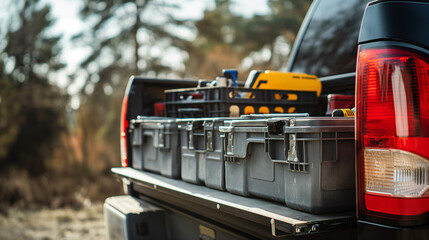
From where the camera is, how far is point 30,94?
17.5 m

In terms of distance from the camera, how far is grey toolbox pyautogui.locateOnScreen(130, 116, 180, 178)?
3061mm

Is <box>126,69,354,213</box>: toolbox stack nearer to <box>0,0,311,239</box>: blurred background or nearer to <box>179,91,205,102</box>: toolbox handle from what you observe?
<box>179,91,205,102</box>: toolbox handle

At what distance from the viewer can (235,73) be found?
351 cm

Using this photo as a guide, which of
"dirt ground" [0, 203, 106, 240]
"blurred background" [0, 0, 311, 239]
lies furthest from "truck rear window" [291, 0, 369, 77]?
"blurred background" [0, 0, 311, 239]

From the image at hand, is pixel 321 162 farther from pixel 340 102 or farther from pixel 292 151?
pixel 340 102

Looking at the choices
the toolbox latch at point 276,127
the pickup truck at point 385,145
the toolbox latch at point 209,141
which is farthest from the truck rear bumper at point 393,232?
the toolbox latch at point 209,141

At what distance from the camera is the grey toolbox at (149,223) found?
2.84m

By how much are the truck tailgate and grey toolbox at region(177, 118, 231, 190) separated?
6 centimetres

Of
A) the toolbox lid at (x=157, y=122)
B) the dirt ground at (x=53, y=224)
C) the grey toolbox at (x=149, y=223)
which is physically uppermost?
the toolbox lid at (x=157, y=122)

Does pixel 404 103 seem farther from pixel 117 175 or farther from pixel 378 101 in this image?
pixel 117 175

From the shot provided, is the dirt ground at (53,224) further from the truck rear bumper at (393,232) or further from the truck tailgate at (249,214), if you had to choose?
the truck rear bumper at (393,232)

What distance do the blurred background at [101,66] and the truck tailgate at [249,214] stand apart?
12717 millimetres

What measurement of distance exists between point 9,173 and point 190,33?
782 centimetres

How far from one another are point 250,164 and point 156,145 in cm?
115
